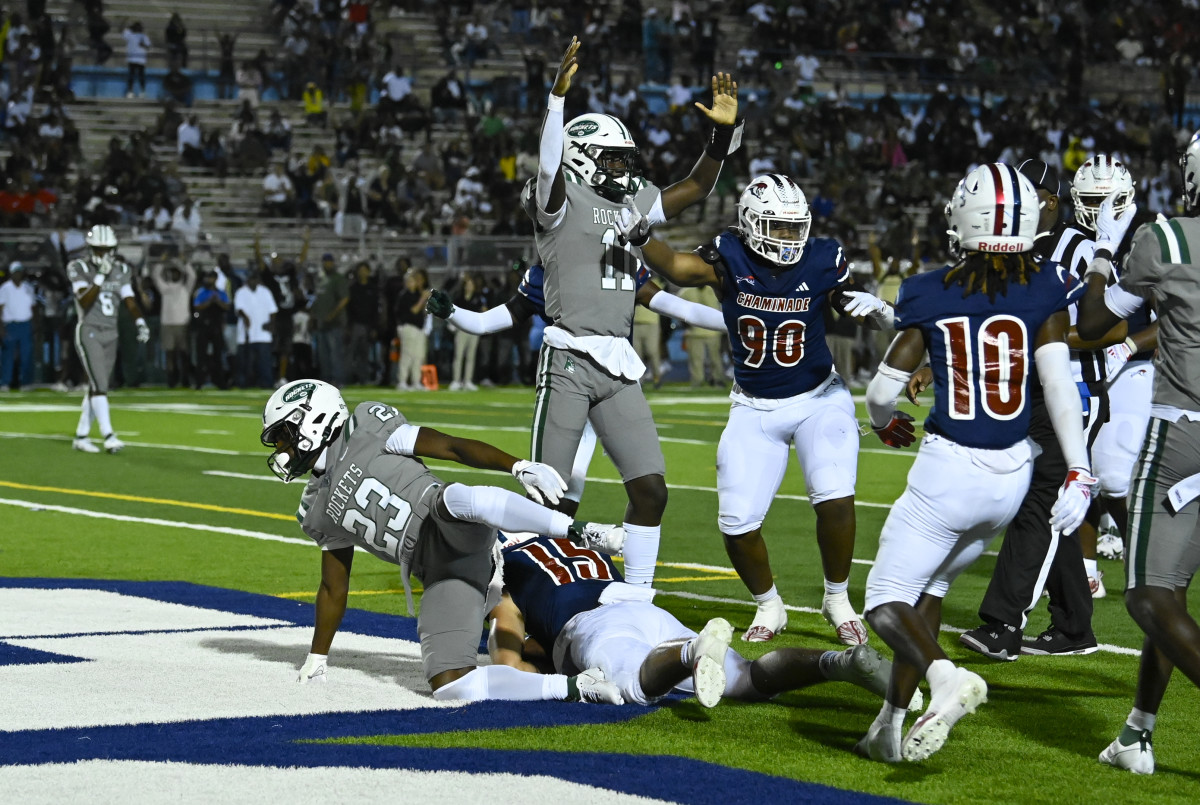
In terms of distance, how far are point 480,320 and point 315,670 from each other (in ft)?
6.86

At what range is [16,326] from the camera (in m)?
25.0

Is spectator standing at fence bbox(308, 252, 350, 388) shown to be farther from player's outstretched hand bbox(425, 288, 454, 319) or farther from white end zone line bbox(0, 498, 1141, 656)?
player's outstretched hand bbox(425, 288, 454, 319)

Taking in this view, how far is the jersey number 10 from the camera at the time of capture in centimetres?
526

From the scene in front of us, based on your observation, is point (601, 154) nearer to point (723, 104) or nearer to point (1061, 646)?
point (723, 104)

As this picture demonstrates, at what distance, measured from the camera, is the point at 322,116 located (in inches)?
1272

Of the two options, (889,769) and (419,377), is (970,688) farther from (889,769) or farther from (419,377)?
(419,377)

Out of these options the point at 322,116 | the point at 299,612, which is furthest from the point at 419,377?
the point at 299,612

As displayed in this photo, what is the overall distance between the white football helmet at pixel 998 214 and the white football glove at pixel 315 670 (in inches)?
111

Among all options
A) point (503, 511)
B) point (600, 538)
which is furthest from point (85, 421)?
point (503, 511)

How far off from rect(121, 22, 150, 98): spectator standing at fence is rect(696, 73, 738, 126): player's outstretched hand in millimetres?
25536

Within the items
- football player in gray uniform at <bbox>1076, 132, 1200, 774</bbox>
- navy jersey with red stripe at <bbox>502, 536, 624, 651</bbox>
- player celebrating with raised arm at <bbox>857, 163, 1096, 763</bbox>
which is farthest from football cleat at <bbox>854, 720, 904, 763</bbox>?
navy jersey with red stripe at <bbox>502, 536, 624, 651</bbox>

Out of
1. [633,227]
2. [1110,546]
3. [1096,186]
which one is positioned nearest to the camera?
[633,227]

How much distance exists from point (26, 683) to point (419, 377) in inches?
789

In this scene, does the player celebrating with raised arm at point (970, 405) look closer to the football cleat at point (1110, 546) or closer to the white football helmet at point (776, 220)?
the white football helmet at point (776, 220)
